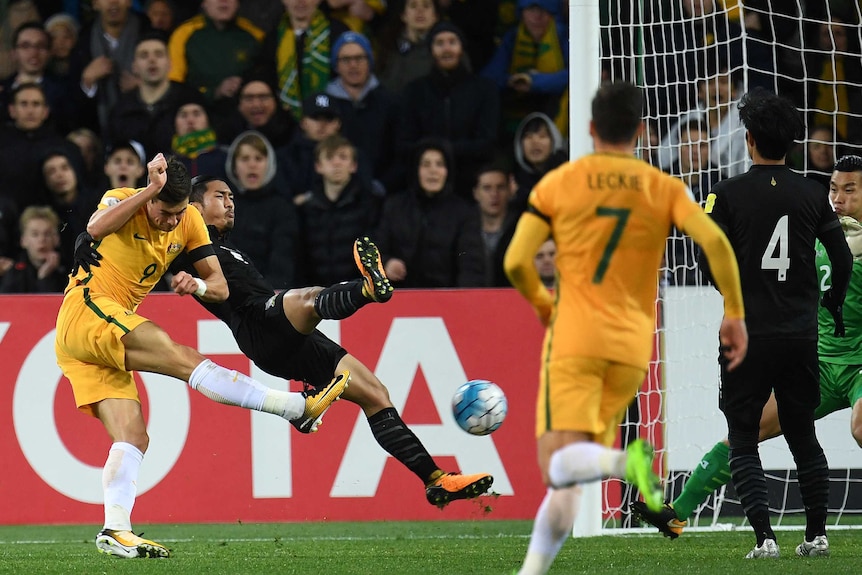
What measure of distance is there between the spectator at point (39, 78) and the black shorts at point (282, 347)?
13.9ft

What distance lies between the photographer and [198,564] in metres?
6.11

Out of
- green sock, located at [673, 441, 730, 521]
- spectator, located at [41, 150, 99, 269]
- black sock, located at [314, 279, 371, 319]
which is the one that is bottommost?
green sock, located at [673, 441, 730, 521]

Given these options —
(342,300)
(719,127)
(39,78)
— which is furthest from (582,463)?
(39,78)

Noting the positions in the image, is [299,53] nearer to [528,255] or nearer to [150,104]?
[150,104]

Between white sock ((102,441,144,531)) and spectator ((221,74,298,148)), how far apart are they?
4.60 m

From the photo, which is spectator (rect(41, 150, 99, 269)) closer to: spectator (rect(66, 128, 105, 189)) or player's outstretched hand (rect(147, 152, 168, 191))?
spectator (rect(66, 128, 105, 189))

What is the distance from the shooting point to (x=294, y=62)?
35.4ft

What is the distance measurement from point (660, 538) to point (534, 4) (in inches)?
203

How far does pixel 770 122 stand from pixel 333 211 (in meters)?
4.78

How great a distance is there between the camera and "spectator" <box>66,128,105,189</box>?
1048 cm

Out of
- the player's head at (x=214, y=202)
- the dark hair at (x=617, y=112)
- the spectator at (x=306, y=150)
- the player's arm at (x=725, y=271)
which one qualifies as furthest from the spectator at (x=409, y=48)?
the player's arm at (x=725, y=271)

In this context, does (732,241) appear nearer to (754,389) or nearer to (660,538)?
(754,389)

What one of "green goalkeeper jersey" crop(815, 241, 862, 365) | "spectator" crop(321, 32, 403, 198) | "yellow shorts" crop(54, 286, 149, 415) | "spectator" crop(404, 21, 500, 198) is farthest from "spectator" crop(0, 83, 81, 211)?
"green goalkeeper jersey" crop(815, 241, 862, 365)

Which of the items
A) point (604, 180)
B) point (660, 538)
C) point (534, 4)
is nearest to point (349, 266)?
point (534, 4)
